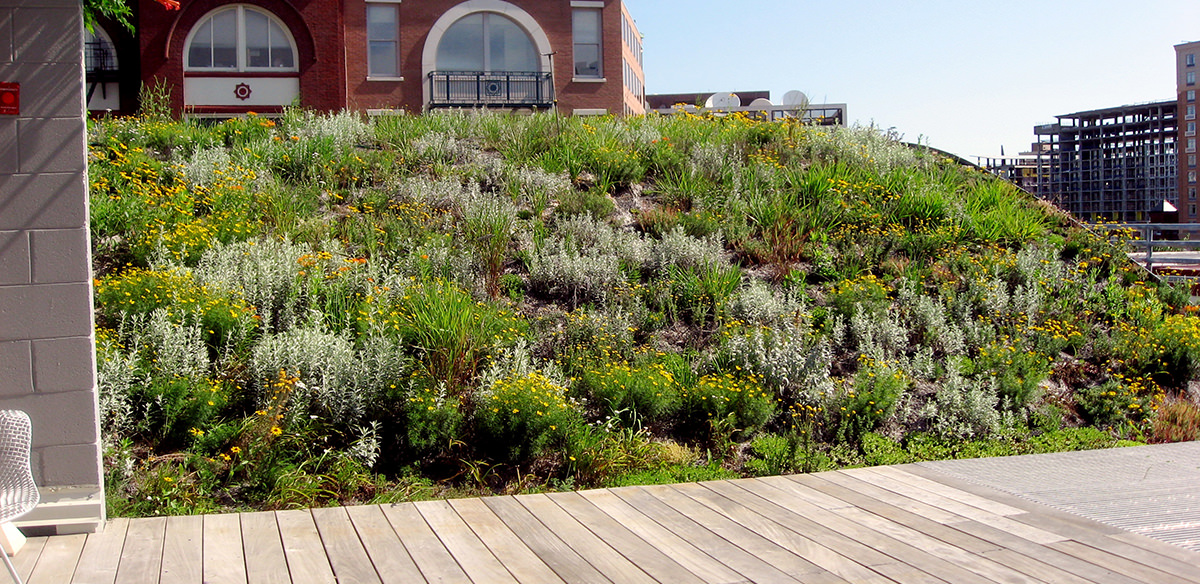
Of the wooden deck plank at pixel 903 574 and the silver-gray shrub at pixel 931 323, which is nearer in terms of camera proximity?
the wooden deck plank at pixel 903 574

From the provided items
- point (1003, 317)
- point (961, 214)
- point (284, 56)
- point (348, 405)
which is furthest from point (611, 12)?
point (348, 405)

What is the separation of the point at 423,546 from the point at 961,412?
180 inches

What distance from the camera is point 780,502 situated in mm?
5285

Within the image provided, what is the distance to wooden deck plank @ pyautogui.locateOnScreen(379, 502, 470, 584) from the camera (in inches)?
160

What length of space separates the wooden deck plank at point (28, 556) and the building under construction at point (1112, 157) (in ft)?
521

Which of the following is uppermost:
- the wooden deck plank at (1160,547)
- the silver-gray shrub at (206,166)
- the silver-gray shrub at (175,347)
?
the silver-gray shrub at (206,166)

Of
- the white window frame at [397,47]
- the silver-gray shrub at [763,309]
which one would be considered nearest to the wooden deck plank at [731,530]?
the silver-gray shrub at [763,309]

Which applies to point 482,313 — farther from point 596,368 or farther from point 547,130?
point 547,130

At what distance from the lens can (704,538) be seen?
462cm

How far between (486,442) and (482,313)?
1.49 meters

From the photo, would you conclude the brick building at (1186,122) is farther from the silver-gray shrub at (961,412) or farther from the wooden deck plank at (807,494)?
the wooden deck plank at (807,494)

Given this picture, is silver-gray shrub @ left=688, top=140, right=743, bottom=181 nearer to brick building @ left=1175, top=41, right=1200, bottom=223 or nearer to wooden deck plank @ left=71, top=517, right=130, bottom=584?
wooden deck plank @ left=71, top=517, right=130, bottom=584

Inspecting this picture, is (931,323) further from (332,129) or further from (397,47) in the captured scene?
(397,47)

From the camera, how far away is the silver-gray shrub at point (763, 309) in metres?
8.09
